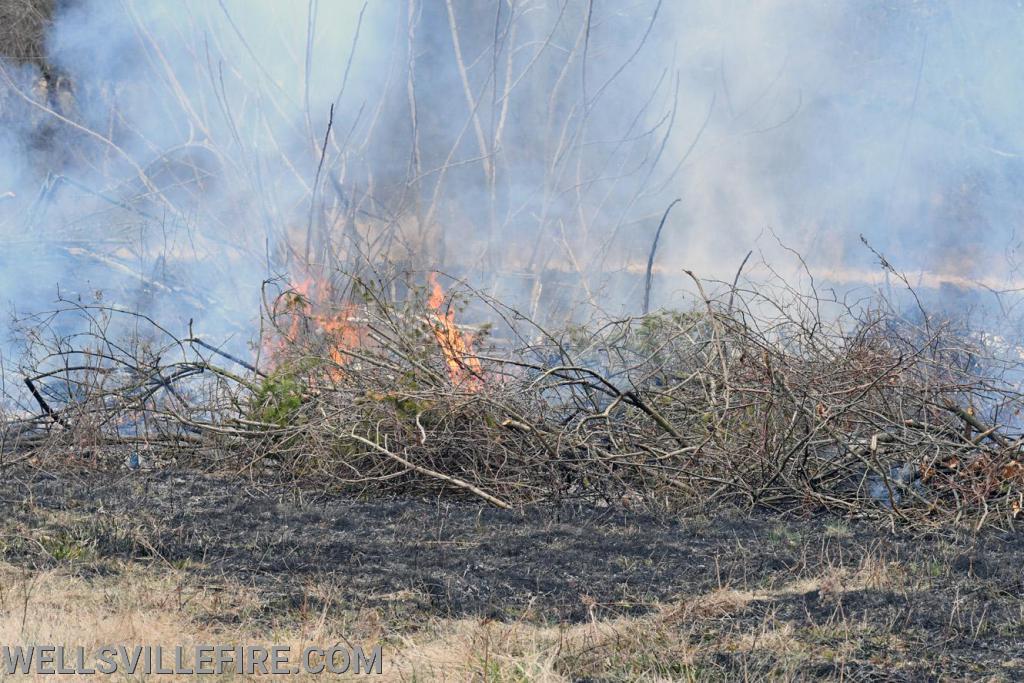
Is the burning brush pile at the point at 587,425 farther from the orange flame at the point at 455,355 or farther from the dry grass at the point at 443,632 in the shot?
the dry grass at the point at 443,632

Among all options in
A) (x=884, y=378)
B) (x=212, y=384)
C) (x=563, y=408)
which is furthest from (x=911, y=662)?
(x=212, y=384)

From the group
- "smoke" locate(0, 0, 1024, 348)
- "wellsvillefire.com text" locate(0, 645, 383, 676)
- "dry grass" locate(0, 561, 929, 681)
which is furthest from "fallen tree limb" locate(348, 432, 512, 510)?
"smoke" locate(0, 0, 1024, 348)

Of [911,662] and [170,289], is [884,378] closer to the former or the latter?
[911,662]

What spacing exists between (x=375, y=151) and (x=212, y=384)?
5854 millimetres

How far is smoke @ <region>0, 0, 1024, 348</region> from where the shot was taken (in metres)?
12.4

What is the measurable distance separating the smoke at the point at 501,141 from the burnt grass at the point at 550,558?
21.2ft

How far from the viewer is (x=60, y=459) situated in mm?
6762

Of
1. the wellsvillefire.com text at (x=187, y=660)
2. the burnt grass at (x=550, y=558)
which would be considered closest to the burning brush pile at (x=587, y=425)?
the burnt grass at (x=550, y=558)

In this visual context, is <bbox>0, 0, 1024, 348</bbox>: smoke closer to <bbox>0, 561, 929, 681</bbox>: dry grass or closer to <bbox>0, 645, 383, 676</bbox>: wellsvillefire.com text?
<bbox>0, 561, 929, 681</bbox>: dry grass

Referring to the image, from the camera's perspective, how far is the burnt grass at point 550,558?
400 cm

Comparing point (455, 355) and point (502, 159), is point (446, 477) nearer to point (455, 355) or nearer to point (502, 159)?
point (455, 355)

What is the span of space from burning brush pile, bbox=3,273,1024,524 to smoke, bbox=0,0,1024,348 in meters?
5.23

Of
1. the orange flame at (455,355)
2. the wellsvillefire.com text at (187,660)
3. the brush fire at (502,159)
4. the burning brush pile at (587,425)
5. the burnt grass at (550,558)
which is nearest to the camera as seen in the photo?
the wellsvillefire.com text at (187,660)

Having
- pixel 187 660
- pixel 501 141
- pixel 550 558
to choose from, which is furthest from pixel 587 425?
pixel 501 141
